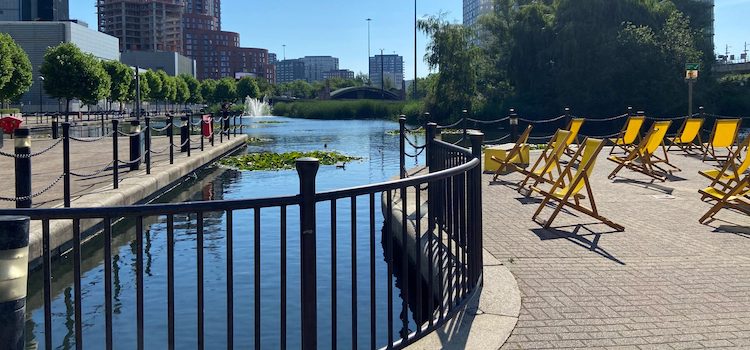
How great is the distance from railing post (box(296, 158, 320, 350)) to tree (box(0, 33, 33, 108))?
5388 centimetres

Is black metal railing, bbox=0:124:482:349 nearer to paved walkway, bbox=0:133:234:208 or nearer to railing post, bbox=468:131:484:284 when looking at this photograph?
railing post, bbox=468:131:484:284

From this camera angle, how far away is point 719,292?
568cm

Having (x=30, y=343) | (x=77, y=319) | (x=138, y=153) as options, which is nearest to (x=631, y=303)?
(x=77, y=319)

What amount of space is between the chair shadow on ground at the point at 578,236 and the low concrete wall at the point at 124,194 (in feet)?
15.6

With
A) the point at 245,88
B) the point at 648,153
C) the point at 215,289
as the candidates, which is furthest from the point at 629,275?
the point at 245,88

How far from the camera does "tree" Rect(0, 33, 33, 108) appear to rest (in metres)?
52.0

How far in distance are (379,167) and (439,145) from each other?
13.0m

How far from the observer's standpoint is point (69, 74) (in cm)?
6981

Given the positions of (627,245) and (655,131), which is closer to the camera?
(627,245)

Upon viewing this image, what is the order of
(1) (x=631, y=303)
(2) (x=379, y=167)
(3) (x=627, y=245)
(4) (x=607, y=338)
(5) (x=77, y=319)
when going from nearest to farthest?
(5) (x=77, y=319) < (4) (x=607, y=338) < (1) (x=631, y=303) < (3) (x=627, y=245) < (2) (x=379, y=167)

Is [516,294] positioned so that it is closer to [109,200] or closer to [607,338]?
[607,338]

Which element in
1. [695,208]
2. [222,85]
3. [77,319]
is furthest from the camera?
[222,85]

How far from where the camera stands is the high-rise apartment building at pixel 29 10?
134500 millimetres

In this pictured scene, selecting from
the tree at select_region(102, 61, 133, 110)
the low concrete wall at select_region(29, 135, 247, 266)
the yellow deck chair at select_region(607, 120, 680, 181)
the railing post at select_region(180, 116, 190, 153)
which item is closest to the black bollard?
the low concrete wall at select_region(29, 135, 247, 266)
